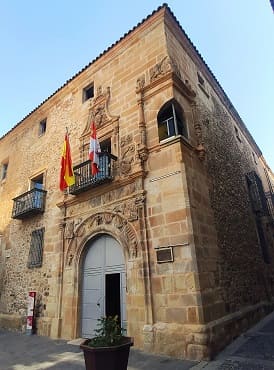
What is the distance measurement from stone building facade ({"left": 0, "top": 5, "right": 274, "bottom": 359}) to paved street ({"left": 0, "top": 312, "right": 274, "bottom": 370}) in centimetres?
28

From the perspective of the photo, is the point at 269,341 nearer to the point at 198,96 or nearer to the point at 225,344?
the point at 225,344

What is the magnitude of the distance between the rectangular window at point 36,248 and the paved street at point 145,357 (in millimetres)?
2633

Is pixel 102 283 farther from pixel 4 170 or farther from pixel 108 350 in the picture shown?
pixel 4 170

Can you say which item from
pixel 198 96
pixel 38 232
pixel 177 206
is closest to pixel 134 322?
pixel 177 206

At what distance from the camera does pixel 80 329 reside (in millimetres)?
6895

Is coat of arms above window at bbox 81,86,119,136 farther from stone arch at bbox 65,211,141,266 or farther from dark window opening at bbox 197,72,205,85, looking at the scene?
dark window opening at bbox 197,72,205,85

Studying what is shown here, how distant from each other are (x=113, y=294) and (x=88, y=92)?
7.67 metres

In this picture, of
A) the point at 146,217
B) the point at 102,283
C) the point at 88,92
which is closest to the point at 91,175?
the point at 146,217

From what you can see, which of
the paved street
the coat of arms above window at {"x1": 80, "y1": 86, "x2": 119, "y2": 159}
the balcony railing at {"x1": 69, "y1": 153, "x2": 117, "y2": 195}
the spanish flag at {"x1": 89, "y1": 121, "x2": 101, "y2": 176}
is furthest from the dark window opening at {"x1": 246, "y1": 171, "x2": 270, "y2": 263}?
the spanish flag at {"x1": 89, "y1": 121, "x2": 101, "y2": 176}

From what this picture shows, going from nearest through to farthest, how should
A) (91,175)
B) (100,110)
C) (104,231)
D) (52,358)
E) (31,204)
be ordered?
(52,358) < (104,231) < (91,175) < (100,110) < (31,204)

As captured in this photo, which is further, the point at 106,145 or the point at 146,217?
the point at 106,145

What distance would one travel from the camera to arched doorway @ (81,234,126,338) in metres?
6.60

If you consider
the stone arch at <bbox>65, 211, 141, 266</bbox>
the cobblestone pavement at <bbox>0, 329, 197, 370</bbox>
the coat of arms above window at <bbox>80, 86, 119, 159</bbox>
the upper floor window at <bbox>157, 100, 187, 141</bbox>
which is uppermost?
the coat of arms above window at <bbox>80, 86, 119, 159</bbox>

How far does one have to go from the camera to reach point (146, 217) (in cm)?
626
